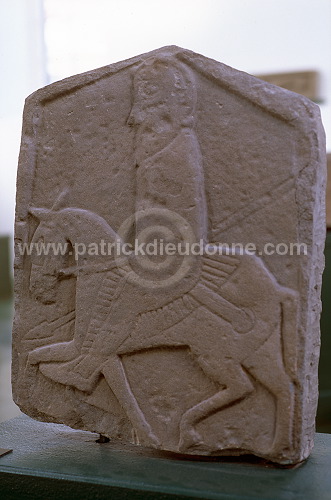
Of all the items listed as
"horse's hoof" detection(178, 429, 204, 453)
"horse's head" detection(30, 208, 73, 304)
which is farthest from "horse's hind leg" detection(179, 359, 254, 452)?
"horse's head" detection(30, 208, 73, 304)

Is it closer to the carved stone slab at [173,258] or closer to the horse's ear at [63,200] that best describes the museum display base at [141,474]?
the carved stone slab at [173,258]

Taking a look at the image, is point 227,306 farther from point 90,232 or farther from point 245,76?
point 245,76

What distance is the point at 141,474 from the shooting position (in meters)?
2.00

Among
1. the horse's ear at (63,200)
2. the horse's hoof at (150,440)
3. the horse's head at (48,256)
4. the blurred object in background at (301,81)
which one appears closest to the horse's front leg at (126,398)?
the horse's hoof at (150,440)

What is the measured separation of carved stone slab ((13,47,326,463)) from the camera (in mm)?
1926

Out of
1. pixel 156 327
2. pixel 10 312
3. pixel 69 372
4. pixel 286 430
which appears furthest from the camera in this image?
pixel 10 312

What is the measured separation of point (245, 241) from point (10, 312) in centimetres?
498

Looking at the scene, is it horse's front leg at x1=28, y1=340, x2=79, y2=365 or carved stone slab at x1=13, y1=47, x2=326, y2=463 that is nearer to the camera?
carved stone slab at x1=13, y1=47, x2=326, y2=463

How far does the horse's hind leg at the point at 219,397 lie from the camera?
194 centimetres

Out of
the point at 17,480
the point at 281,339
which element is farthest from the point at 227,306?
the point at 17,480

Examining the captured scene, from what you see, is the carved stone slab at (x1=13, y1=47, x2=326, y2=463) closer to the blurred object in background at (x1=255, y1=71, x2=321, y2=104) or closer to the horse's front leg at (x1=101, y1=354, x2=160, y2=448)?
the horse's front leg at (x1=101, y1=354, x2=160, y2=448)

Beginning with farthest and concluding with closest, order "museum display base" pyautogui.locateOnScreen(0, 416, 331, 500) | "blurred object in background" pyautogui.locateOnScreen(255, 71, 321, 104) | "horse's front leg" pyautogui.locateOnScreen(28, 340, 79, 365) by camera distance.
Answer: "blurred object in background" pyautogui.locateOnScreen(255, 71, 321, 104) < "horse's front leg" pyautogui.locateOnScreen(28, 340, 79, 365) < "museum display base" pyautogui.locateOnScreen(0, 416, 331, 500)

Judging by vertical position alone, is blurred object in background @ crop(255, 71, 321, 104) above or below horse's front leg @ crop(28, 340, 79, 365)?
above

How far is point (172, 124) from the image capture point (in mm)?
2068
